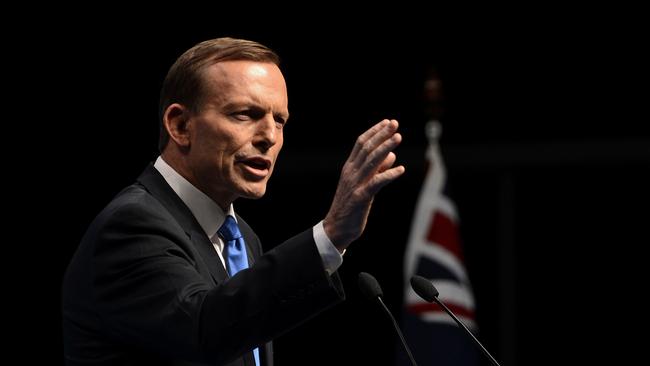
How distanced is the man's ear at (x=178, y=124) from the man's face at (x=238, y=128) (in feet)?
0.09

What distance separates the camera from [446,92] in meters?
6.15

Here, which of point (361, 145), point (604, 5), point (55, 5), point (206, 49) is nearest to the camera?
point (361, 145)

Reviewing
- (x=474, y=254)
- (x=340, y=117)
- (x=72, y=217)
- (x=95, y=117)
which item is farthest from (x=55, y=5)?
(x=474, y=254)

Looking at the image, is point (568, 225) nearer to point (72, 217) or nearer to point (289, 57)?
point (289, 57)

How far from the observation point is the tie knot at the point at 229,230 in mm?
2244

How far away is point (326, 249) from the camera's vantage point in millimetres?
1784

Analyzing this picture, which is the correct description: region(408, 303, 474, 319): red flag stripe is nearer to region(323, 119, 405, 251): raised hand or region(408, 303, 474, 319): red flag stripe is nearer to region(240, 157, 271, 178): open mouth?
region(240, 157, 271, 178): open mouth

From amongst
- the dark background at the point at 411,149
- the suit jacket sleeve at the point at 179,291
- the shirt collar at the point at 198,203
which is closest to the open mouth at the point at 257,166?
the shirt collar at the point at 198,203

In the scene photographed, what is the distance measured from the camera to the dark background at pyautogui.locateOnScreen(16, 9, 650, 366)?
19.0 ft

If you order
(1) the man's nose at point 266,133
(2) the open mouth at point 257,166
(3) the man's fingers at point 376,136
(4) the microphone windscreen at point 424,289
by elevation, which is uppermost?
(3) the man's fingers at point 376,136

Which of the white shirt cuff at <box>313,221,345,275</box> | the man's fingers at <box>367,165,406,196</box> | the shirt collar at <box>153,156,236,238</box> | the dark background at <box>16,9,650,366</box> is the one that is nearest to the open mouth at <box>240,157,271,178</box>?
the shirt collar at <box>153,156,236,238</box>

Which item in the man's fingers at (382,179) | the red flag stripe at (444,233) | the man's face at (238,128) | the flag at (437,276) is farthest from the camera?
the red flag stripe at (444,233)

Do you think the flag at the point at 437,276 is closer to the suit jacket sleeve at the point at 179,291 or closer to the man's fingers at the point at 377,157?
the suit jacket sleeve at the point at 179,291

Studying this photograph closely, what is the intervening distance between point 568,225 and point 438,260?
84 cm
